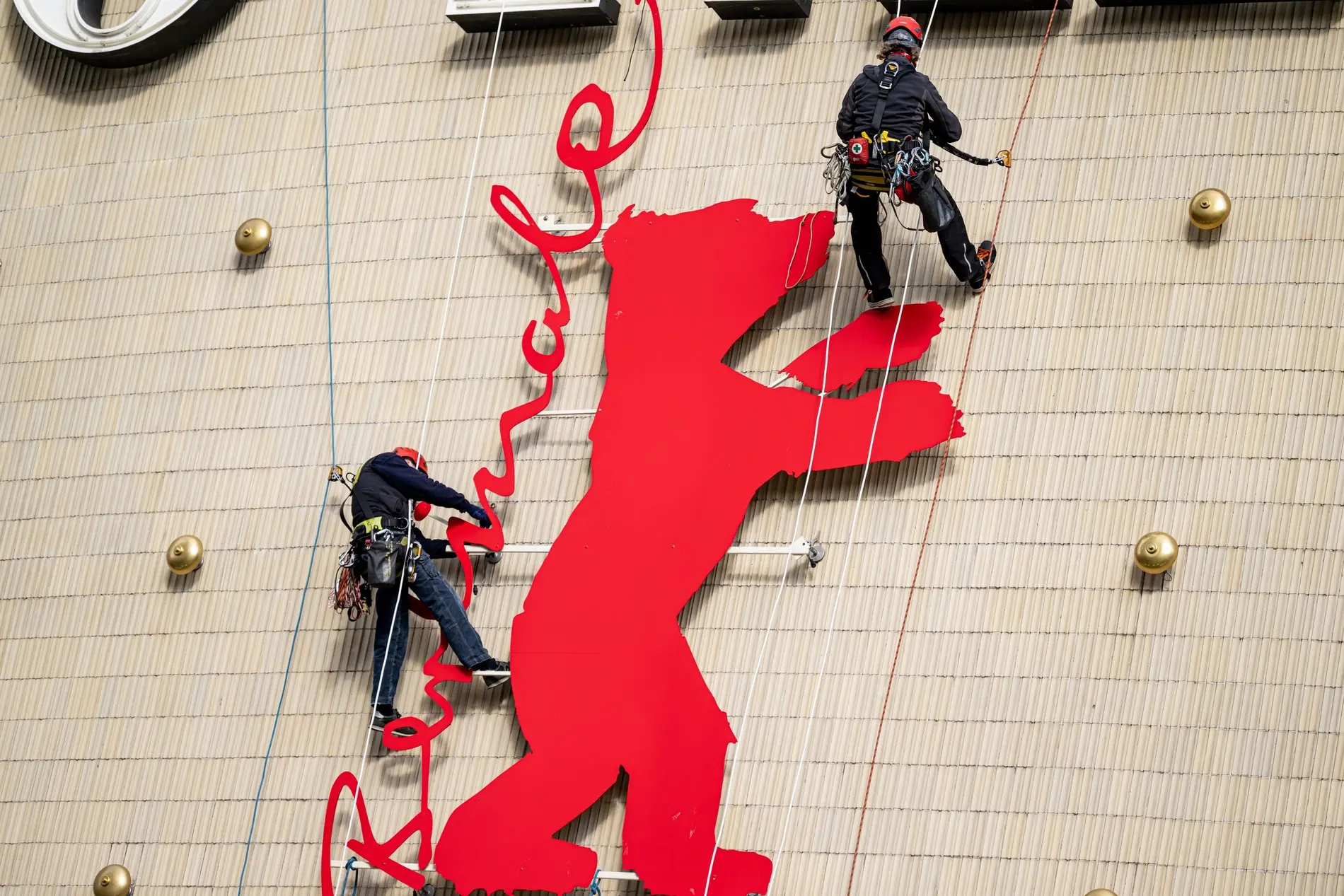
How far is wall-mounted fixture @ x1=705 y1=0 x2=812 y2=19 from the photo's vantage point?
31.3 ft

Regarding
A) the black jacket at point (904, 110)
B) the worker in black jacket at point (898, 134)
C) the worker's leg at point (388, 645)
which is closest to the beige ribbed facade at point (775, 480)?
the worker's leg at point (388, 645)

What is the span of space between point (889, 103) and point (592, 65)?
2094 mm

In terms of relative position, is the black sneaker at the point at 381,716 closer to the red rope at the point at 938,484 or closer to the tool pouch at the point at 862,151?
the red rope at the point at 938,484

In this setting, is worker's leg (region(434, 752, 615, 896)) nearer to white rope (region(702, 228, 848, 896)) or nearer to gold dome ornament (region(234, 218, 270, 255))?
white rope (region(702, 228, 848, 896))

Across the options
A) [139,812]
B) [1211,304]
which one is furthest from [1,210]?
[1211,304]

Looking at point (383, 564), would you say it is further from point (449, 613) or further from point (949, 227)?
point (949, 227)

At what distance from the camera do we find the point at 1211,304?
8.57 m

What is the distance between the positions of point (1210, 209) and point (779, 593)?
2.63 m

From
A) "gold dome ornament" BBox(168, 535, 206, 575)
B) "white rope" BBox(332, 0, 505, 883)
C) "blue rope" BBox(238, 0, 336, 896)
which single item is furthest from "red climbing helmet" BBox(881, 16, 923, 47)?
"gold dome ornament" BBox(168, 535, 206, 575)

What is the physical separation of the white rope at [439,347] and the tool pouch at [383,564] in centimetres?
4

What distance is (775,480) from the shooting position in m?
8.80

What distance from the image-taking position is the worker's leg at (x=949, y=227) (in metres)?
8.51

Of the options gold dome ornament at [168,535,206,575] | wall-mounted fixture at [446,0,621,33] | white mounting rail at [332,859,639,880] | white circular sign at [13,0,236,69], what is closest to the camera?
white mounting rail at [332,859,639,880]

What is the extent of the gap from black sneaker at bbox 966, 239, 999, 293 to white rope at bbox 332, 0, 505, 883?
2.63 meters
